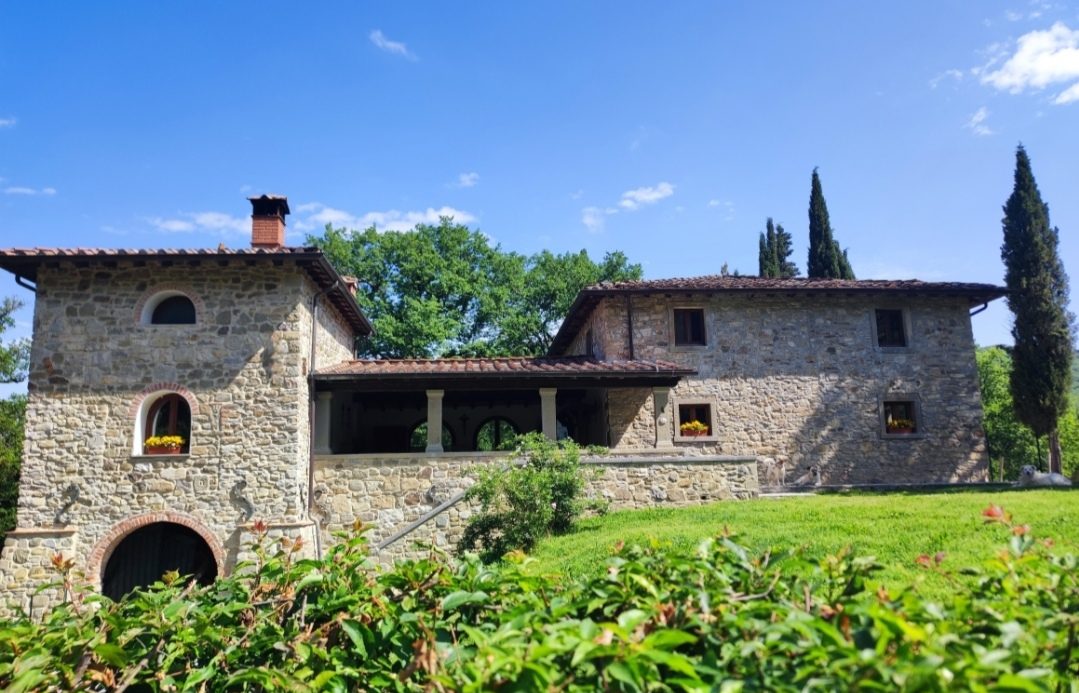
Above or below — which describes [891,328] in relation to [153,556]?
above

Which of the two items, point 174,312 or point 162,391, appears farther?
point 174,312

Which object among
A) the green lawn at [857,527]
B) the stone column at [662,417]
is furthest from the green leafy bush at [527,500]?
the stone column at [662,417]

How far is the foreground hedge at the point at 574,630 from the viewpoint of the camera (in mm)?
1543

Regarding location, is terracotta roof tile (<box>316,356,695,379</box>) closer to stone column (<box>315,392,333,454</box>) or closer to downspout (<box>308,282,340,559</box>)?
downspout (<box>308,282,340,559</box>)

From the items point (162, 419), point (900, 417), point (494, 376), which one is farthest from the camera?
point (900, 417)

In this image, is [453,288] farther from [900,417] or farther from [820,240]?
[900,417]

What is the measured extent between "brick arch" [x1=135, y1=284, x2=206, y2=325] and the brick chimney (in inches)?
85.1

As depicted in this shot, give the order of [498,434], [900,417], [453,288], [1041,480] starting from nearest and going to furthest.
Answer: [1041,480] < [900,417] < [498,434] < [453,288]

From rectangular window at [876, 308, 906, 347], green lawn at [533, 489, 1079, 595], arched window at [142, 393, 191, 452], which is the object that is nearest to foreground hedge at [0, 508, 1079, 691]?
green lawn at [533, 489, 1079, 595]

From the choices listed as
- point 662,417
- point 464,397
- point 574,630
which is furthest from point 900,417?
point 574,630

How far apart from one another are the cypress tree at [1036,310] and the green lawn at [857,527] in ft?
25.4

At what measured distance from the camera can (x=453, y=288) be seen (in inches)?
1219

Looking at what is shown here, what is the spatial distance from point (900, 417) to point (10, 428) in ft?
91.3

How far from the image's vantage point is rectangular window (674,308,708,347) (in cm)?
1728
